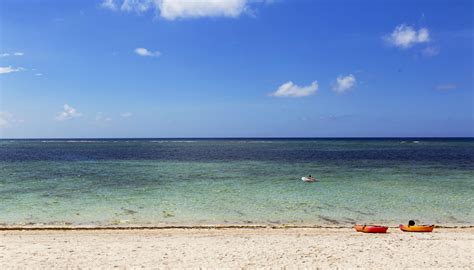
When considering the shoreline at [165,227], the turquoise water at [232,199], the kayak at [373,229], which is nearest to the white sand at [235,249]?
the kayak at [373,229]

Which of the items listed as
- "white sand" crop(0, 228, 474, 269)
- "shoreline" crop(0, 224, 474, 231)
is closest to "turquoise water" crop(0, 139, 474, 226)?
"shoreline" crop(0, 224, 474, 231)

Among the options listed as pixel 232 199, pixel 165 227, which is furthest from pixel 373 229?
pixel 232 199

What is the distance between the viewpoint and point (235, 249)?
53.9 feet

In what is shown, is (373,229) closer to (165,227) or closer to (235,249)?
(235,249)

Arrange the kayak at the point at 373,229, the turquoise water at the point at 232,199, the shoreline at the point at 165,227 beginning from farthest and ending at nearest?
the turquoise water at the point at 232,199 → the shoreline at the point at 165,227 → the kayak at the point at 373,229

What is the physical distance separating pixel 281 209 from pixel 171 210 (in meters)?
6.63

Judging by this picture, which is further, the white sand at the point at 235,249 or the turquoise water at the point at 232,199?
the turquoise water at the point at 232,199

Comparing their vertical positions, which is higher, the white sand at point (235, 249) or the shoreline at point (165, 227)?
the white sand at point (235, 249)

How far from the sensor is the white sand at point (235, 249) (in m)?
14.6

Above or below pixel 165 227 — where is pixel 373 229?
above

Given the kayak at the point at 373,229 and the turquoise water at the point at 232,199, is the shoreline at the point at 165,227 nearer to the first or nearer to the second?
the turquoise water at the point at 232,199

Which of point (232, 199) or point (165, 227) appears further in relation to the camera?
point (232, 199)

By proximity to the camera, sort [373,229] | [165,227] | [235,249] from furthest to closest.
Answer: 1. [165,227]
2. [373,229]
3. [235,249]

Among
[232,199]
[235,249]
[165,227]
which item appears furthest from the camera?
[232,199]
